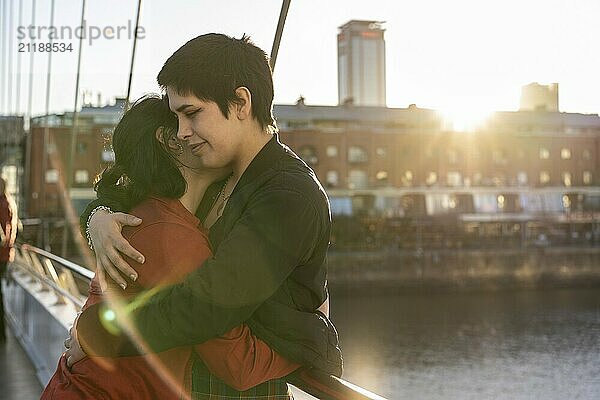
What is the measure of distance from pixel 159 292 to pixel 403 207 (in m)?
36.0

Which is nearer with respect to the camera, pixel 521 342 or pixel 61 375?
pixel 61 375

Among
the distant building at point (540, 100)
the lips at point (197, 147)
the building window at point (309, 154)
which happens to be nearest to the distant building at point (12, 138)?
the building window at point (309, 154)

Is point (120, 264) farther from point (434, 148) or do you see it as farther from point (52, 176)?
point (434, 148)

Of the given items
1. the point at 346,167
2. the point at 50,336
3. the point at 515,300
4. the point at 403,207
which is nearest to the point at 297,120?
the point at 346,167

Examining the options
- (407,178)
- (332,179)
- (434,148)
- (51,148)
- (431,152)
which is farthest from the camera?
(434,148)

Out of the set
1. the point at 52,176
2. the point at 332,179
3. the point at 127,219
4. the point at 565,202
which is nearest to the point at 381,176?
the point at 332,179

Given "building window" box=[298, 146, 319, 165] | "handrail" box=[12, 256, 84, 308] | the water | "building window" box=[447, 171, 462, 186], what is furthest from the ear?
"building window" box=[447, 171, 462, 186]

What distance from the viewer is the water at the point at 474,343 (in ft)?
77.0

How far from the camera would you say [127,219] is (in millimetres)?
1043

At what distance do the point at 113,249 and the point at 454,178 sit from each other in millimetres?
38136

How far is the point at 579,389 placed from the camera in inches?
915

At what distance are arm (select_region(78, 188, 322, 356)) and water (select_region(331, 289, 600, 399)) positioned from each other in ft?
68.4

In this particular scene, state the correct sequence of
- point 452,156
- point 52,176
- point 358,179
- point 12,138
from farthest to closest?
point 452,156 < point 358,179 < point 52,176 < point 12,138

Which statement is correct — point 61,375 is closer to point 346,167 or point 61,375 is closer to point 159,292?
point 159,292
